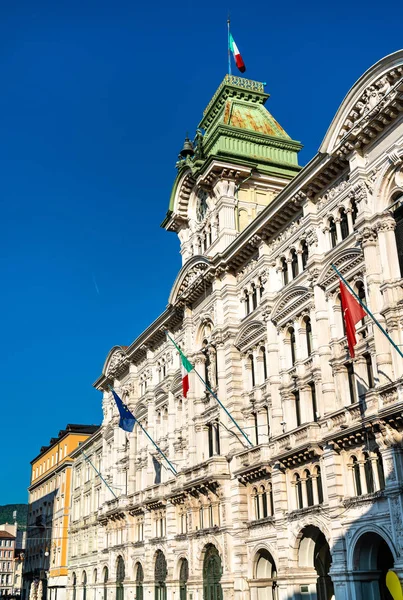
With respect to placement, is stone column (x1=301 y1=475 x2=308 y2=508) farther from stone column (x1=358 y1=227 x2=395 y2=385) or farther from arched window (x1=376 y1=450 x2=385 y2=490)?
stone column (x1=358 y1=227 x2=395 y2=385)

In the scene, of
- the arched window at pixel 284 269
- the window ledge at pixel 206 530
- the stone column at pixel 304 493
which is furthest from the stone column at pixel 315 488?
the arched window at pixel 284 269

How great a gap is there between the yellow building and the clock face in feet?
158

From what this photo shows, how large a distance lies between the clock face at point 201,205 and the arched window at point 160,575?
25696 millimetres

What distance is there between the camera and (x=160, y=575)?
5353 cm

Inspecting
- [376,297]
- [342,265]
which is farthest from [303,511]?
[342,265]

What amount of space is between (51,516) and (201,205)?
5972 centimetres

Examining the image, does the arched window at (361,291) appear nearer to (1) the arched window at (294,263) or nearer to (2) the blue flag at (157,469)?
(1) the arched window at (294,263)

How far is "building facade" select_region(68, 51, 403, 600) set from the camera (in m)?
32.1

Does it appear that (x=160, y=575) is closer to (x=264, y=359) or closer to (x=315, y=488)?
(x=264, y=359)

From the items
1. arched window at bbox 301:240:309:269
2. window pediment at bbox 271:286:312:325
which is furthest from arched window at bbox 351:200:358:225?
window pediment at bbox 271:286:312:325

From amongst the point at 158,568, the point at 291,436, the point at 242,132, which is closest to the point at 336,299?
the point at 291,436

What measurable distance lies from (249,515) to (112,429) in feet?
104

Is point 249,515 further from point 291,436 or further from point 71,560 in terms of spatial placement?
point 71,560

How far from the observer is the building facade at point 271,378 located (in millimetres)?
32062
